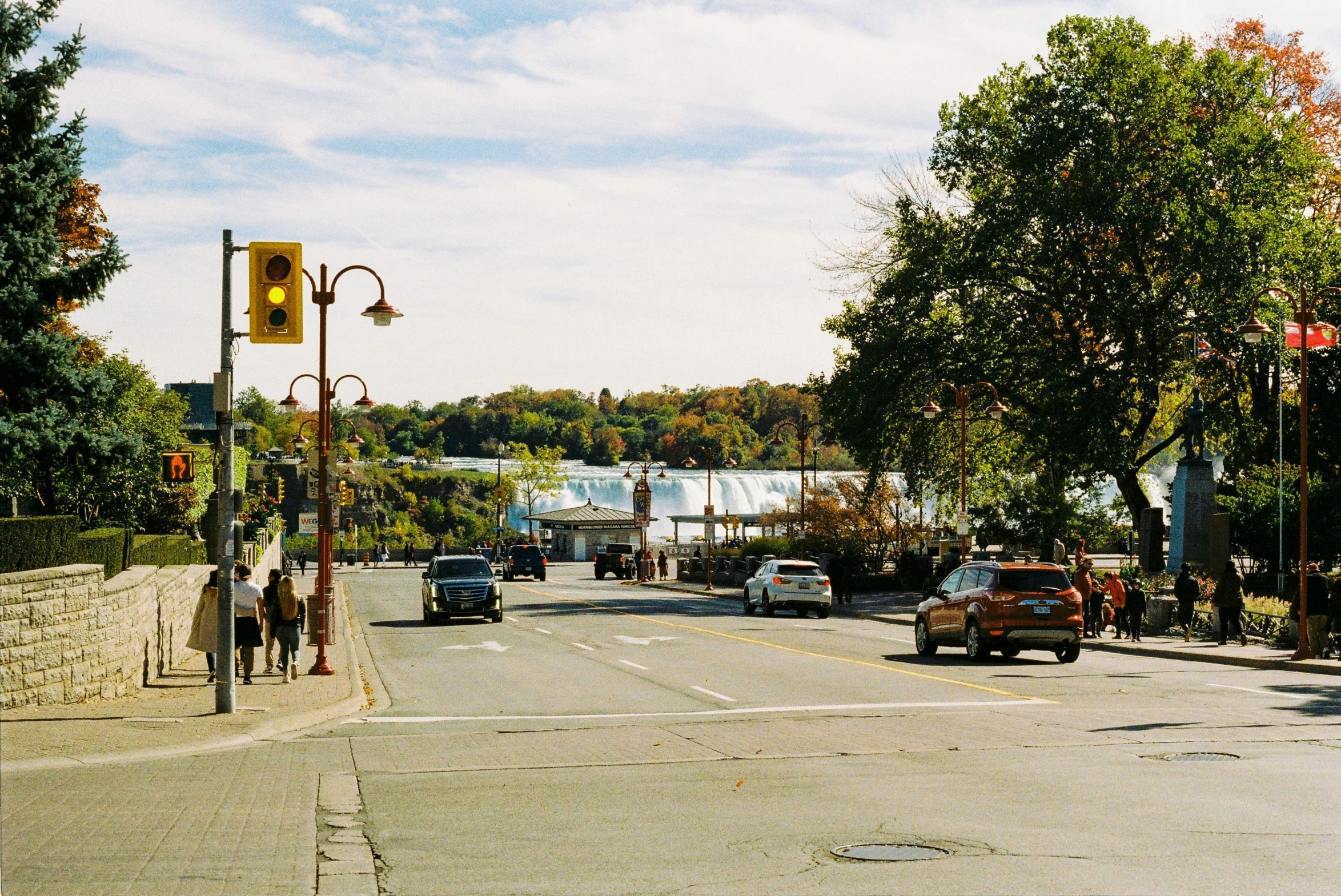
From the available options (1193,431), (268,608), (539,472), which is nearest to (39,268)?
(268,608)

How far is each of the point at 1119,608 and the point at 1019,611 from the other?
7.79 meters

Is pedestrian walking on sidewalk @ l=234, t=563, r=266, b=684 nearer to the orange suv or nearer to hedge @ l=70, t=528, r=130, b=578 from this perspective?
hedge @ l=70, t=528, r=130, b=578

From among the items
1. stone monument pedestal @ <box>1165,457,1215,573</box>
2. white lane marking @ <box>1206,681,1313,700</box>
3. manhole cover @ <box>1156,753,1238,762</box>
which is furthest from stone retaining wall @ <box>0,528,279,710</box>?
stone monument pedestal @ <box>1165,457,1215,573</box>

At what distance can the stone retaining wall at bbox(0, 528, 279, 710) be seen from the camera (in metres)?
15.7

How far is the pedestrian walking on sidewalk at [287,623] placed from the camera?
21.1 meters

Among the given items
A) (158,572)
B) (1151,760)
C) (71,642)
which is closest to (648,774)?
(1151,760)

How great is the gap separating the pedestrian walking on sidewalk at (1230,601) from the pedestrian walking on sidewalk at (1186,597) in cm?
95

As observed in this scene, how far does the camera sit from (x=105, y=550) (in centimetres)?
1891

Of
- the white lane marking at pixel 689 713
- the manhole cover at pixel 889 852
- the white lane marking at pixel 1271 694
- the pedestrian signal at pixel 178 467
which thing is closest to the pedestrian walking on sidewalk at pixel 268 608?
the white lane marking at pixel 689 713

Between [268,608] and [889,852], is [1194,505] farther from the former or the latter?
[889,852]

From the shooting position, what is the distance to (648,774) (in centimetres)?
1241

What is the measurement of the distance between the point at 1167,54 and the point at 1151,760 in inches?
1539

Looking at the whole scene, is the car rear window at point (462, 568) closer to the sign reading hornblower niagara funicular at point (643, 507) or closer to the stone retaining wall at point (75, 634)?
the stone retaining wall at point (75, 634)

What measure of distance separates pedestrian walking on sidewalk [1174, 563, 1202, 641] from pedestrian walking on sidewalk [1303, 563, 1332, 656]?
470cm
